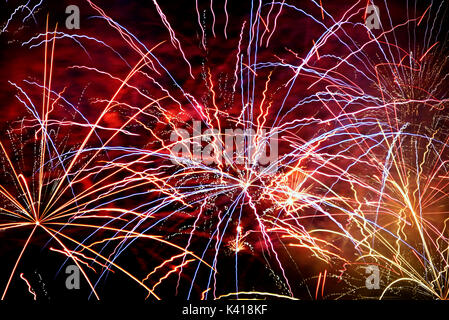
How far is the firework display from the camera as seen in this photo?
3.83 metres

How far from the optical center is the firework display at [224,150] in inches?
151

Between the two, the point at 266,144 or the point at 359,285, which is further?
the point at 266,144

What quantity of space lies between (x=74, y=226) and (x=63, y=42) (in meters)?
2.28

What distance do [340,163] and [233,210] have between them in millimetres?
1502

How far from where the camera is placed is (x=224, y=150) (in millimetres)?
4008

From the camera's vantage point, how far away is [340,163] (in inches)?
161

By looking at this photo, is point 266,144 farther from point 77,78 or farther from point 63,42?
point 63,42

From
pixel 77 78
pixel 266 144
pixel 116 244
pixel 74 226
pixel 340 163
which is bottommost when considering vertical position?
pixel 116 244

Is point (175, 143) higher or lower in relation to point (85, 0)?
lower

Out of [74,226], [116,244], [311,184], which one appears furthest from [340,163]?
[74,226]

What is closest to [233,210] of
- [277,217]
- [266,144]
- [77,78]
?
[277,217]
